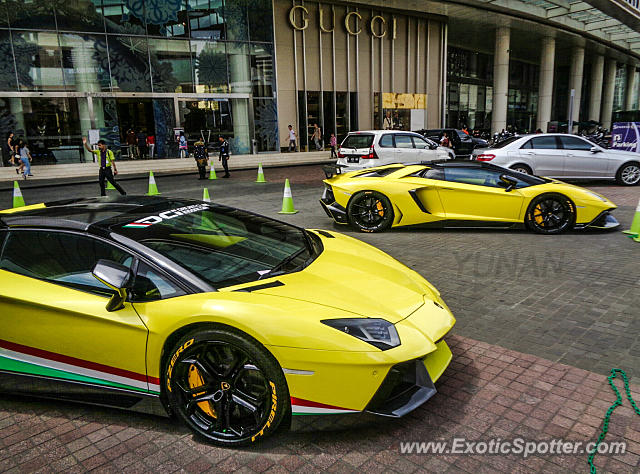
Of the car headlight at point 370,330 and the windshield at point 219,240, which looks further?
the windshield at point 219,240

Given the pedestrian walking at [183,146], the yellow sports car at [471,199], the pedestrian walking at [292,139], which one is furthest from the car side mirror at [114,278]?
the pedestrian walking at [292,139]

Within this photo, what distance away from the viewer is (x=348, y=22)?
31.8 m

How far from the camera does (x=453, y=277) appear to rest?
19.2 ft

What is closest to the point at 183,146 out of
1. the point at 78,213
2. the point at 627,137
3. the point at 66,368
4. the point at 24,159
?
the point at 24,159

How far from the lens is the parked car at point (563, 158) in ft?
45.1

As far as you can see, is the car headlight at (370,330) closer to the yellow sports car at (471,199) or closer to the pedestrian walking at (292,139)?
the yellow sports car at (471,199)

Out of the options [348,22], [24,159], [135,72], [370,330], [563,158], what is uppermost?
[348,22]

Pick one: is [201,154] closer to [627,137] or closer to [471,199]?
[471,199]

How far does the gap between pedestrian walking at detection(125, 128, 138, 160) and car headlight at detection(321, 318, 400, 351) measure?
26.2 m

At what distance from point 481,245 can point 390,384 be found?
541cm

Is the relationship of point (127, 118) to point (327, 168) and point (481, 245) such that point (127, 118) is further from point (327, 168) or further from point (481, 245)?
point (481, 245)

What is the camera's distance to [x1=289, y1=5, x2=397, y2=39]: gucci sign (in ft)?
98.6

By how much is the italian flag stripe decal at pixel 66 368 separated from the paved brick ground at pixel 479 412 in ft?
1.09

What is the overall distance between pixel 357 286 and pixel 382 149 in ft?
41.1
